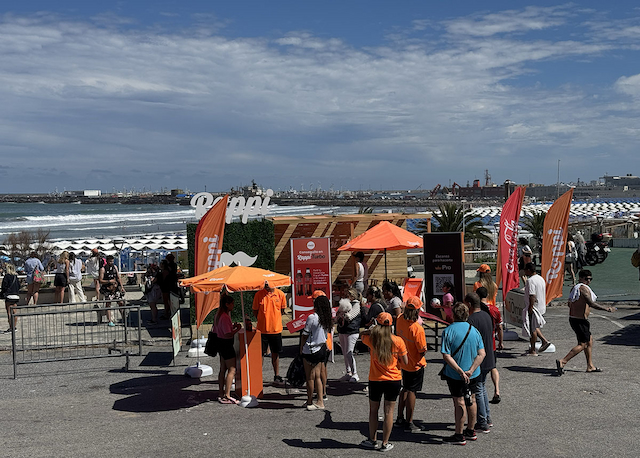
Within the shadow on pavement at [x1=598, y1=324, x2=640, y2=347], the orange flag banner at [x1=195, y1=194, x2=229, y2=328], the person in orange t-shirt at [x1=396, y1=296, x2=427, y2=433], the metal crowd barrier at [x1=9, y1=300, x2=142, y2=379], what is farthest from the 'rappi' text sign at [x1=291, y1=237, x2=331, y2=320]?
the person in orange t-shirt at [x1=396, y1=296, x2=427, y2=433]

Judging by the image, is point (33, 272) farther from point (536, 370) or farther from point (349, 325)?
point (536, 370)

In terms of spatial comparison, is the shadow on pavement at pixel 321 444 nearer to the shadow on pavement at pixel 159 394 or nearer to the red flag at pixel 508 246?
the shadow on pavement at pixel 159 394

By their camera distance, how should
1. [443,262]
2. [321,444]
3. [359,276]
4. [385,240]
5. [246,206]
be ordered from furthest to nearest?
[246,206], [385,240], [359,276], [443,262], [321,444]

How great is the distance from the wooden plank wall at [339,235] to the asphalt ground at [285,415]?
231 inches

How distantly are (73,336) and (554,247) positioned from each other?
931 cm

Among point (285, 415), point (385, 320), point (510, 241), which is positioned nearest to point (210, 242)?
point (285, 415)

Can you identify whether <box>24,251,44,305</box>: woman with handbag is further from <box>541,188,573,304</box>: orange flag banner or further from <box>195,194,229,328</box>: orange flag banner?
<box>541,188,573,304</box>: orange flag banner

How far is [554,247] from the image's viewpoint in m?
11.1

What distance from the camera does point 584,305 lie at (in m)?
8.64

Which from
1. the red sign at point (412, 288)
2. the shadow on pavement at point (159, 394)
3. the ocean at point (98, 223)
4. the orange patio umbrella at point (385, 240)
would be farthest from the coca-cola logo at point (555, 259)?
the ocean at point (98, 223)

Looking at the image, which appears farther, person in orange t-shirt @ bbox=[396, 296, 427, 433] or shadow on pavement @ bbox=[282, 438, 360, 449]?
person in orange t-shirt @ bbox=[396, 296, 427, 433]

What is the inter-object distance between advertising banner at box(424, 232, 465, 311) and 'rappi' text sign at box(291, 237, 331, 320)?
1.95 metres

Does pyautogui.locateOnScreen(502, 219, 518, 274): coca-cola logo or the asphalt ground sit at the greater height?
pyautogui.locateOnScreen(502, 219, 518, 274): coca-cola logo

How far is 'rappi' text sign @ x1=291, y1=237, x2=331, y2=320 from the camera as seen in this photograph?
1216 centimetres
